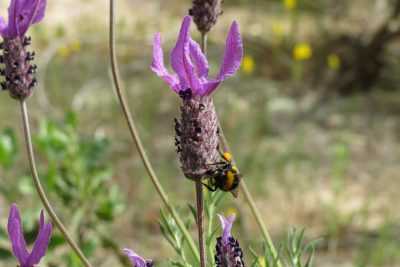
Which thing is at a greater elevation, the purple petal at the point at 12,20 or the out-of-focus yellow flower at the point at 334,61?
the out-of-focus yellow flower at the point at 334,61

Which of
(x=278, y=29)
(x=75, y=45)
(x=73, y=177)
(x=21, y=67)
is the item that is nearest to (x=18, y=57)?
(x=21, y=67)

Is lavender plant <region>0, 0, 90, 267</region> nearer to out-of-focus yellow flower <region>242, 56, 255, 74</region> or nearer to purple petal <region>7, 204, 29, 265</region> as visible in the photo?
purple petal <region>7, 204, 29, 265</region>

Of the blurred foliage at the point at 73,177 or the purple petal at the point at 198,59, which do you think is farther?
the blurred foliage at the point at 73,177

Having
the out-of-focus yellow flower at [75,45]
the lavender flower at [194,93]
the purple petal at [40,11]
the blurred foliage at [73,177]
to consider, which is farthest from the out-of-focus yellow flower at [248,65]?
the lavender flower at [194,93]

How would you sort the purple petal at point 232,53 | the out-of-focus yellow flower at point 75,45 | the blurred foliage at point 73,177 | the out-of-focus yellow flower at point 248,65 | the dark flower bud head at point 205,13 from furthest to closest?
the out-of-focus yellow flower at point 75,45 → the out-of-focus yellow flower at point 248,65 → the blurred foliage at point 73,177 → the dark flower bud head at point 205,13 → the purple petal at point 232,53

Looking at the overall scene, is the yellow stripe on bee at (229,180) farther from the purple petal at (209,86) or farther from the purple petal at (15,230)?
the purple petal at (15,230)

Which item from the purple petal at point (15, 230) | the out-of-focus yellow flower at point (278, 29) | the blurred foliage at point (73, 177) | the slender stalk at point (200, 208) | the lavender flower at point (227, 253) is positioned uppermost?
the out-of-focus yellow flower at point (278, 29)

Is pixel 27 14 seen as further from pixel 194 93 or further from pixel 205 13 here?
pixel 205 13
